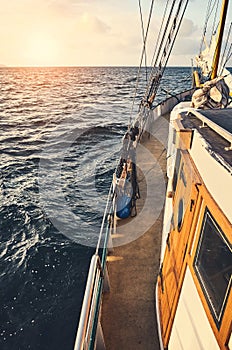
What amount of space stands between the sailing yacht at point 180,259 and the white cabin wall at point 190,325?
0.01 meters

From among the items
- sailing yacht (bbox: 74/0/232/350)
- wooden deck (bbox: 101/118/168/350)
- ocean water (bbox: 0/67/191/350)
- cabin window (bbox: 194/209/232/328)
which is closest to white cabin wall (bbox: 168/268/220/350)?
sailing yacht (bbox: 74/0/232/350)

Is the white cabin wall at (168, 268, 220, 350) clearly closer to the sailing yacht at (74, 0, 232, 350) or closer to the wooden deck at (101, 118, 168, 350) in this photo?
the sailing yacht at (74, 0, 232, 350)

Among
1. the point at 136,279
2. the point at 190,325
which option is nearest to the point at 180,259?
the point at 190,325

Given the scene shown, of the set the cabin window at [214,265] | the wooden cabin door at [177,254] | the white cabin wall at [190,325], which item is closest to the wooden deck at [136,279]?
the wooden cabin door at [177,254]

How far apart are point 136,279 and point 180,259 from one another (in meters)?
2.52

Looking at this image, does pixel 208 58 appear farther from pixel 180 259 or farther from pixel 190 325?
pixel 190 325

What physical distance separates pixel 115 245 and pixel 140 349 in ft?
8.90

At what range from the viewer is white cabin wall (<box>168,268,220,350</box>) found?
2.83m

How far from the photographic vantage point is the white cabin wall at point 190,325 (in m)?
2.83

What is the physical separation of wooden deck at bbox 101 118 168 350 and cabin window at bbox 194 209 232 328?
253 cm

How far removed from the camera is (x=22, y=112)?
132 feet

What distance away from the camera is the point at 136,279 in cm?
592

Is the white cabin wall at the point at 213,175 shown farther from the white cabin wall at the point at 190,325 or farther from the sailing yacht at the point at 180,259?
the white cabin wall at the point at 190,325

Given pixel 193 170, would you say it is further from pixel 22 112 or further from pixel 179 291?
pixel 22 112
